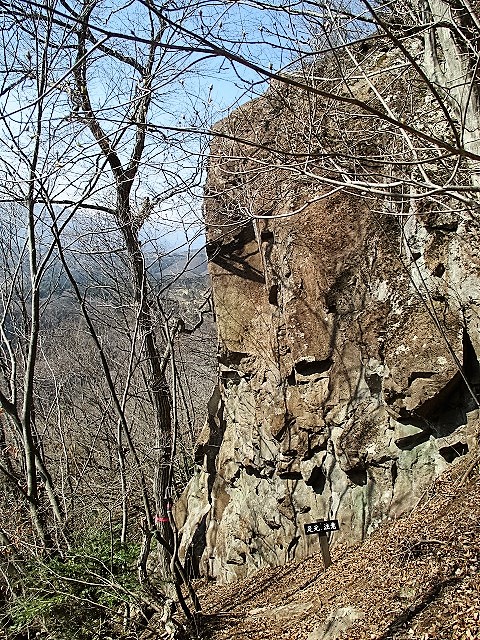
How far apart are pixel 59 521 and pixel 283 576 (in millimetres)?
2774

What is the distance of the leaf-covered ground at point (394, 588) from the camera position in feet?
11.9

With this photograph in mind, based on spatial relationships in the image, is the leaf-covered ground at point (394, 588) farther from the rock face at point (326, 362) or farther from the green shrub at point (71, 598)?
the green shrub at point (71, 598)

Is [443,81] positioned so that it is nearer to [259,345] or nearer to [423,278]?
[423,278]

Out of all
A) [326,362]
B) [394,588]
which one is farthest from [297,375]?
[394,588]

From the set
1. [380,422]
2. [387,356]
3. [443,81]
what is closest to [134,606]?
[380,422]

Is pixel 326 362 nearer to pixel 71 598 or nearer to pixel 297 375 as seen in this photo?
pixel 297 375

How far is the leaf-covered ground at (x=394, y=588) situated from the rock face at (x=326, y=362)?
38 centimetres

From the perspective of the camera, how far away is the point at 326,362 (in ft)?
21.3

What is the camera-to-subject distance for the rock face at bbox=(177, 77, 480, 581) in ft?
17.6

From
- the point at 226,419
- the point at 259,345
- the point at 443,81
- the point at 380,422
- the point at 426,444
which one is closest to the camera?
the point at 443,81

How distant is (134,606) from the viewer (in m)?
5.54

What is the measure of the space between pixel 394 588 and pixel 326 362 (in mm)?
2795

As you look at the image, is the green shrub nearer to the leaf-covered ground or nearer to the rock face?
the leaf-covered ground

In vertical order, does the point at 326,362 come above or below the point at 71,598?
above
